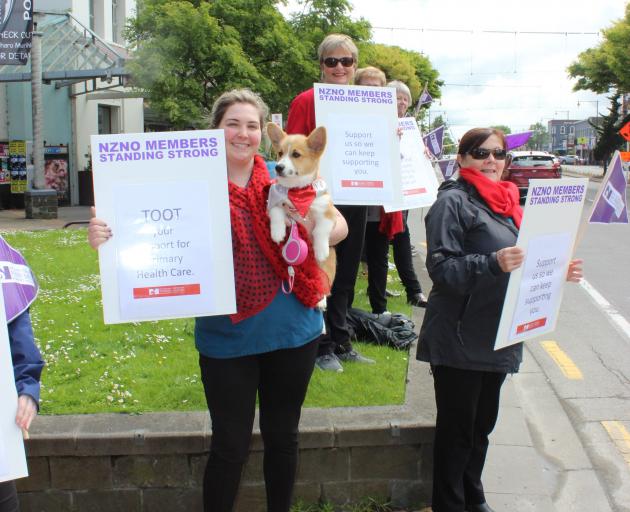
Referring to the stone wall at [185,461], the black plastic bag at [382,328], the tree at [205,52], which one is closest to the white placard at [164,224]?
the stone wall at [185,461]

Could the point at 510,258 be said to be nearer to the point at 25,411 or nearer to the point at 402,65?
the point at 25,411

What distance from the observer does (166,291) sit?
2.67 m

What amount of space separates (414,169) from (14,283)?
4655 millimetres

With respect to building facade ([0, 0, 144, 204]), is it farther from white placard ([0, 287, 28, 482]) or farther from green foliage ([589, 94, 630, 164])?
green foliage ([589, 94, 630, 164])

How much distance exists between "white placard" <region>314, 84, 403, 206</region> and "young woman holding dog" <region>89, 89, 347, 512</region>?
1.32 meters

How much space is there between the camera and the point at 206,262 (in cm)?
270

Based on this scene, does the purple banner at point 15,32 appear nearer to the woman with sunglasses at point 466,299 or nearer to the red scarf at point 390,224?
the red scarf at point 390,224

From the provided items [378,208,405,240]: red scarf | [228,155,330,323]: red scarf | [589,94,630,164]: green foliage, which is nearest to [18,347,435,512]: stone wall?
[228,155,330,323]: red scarf

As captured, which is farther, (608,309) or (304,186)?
(608,309)

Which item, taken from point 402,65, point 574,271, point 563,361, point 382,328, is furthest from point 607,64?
point 574,271

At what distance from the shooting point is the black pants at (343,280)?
15.1 ft

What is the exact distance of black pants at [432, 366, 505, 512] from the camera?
325 cm

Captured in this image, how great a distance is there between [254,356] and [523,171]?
78.2ft

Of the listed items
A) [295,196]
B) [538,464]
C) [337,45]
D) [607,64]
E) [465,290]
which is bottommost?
[538,464]
